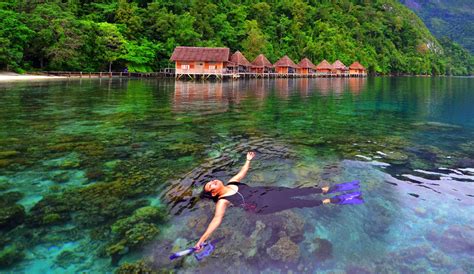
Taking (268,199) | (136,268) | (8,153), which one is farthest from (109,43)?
(136,268)

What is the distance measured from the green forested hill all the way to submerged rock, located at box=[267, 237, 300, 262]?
3812 centimetres

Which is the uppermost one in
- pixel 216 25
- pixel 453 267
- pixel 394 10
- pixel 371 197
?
pixel 394 10

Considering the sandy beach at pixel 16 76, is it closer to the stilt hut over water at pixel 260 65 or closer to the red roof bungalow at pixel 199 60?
the red roof bungalow at pixel 199 60

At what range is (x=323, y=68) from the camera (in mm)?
75250

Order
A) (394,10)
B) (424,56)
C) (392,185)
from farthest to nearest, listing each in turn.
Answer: (394,10) → (424,56) → (392,185)

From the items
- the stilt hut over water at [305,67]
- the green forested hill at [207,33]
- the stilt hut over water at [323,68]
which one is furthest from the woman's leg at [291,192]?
the stilt hut over water at [323,68]

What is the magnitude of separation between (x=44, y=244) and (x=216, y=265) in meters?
2.25

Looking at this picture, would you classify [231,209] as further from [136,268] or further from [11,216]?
[11,216]

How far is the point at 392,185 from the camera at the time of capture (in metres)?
6.35

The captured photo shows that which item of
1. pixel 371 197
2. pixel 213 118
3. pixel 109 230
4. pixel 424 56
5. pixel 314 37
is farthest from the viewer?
pixel 424 56

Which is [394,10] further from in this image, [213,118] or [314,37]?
[213,118]

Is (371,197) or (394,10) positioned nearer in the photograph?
(371,197)

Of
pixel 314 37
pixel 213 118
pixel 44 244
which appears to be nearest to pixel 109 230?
pixel 44 244

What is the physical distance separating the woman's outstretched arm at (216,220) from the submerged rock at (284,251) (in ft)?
2.76
